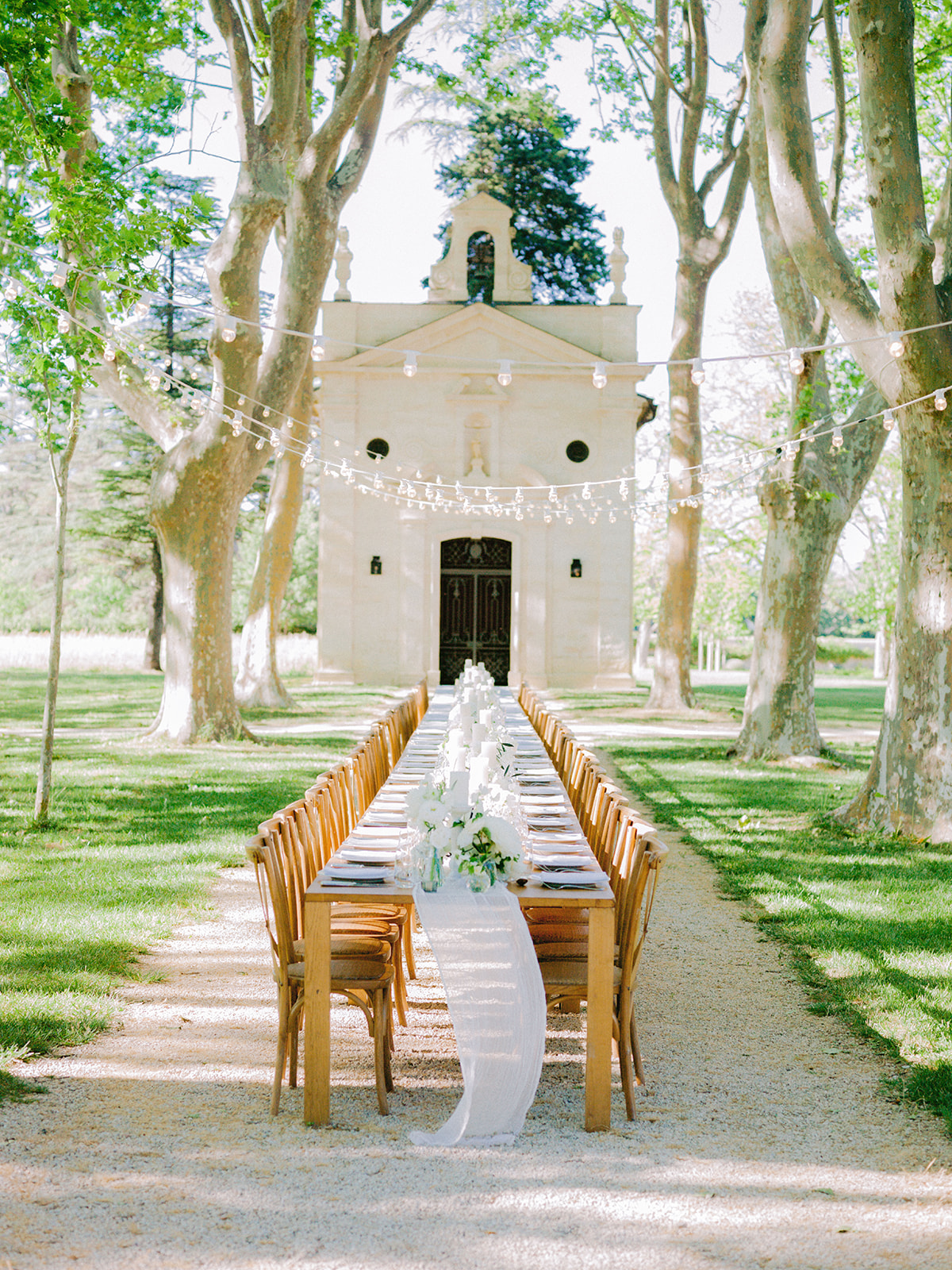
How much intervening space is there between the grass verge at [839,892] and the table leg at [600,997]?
3.95 feet

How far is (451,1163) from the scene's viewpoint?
3615 millimetres

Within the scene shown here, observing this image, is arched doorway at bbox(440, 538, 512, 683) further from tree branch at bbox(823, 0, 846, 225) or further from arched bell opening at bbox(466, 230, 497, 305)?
tree branch at bbox(823, 0, 846, 225)

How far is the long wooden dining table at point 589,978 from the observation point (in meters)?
3.91

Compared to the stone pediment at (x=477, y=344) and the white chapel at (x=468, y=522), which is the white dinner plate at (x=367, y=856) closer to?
the white chapel at (x=468, y=522)

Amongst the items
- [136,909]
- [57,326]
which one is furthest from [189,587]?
[136,909]

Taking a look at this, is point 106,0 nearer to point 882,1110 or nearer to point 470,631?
point 882,1110

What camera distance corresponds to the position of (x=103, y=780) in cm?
1116

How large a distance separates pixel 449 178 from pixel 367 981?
38.4 meters

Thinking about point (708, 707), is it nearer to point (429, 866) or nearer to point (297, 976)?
point (429, 866)

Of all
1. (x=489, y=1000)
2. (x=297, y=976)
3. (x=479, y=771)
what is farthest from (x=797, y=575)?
(x=297, y=976)

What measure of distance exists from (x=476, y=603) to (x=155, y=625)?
1057cm

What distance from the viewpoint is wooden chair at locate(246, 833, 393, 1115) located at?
4.02 meters

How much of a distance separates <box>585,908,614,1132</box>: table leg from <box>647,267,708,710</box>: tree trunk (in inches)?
602

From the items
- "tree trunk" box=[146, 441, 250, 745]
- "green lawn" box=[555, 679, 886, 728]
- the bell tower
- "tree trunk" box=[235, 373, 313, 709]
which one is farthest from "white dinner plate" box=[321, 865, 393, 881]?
the bell tower
